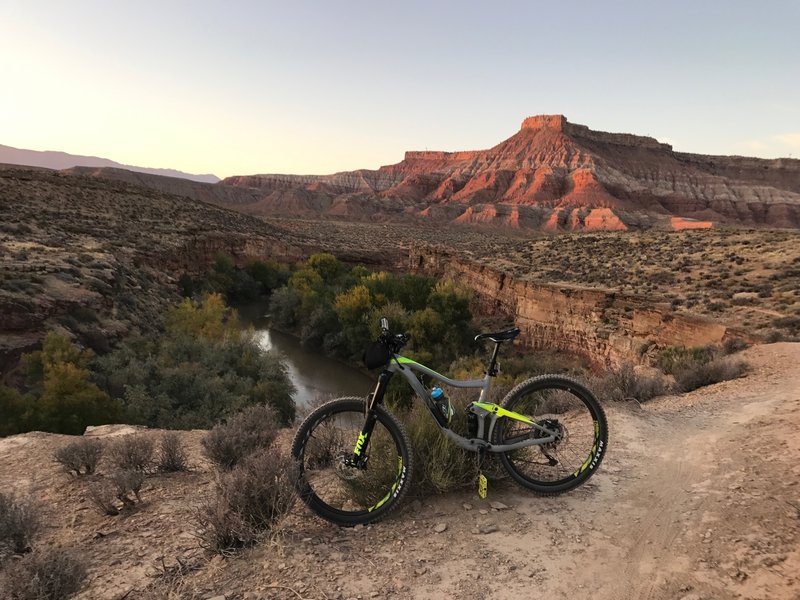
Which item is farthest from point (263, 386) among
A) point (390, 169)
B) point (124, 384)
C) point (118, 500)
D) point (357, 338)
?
point (390, 169)

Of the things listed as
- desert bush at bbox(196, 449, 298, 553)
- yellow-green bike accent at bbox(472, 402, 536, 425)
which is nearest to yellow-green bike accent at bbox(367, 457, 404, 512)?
desert bush at bbox(196, 449, 298, 553)

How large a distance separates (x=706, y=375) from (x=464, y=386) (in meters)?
6.65

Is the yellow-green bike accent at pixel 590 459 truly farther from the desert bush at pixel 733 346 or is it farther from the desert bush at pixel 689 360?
the desert bush at pixel 733 346

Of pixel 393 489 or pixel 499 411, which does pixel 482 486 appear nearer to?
pixel 499 411

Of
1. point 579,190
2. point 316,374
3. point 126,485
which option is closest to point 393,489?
point 126,485

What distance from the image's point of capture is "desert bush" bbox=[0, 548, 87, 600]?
251 cm

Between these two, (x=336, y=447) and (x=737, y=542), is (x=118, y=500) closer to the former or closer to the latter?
(x=336, y=447)

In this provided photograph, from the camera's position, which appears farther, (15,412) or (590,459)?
(15,412)

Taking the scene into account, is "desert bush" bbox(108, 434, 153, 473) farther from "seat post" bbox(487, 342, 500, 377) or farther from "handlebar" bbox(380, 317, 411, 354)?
"seat post" bbox(487, 342, 500, 377)

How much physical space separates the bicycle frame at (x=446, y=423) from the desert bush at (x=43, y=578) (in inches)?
72.1

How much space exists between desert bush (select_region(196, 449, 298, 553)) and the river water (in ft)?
54.8

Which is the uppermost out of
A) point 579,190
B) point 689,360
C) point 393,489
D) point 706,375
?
point 579,190

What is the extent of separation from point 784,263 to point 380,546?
2292cm

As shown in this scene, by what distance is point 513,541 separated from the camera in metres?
3.24
